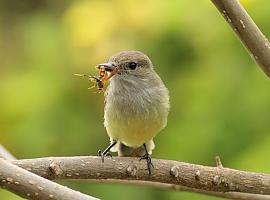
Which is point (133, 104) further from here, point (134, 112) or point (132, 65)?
point (132, 65)

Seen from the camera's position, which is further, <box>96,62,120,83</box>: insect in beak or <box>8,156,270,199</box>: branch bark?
<box>96,62,120,83</box>: insect in beak

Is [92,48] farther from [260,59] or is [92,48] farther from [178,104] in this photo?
[260,59]

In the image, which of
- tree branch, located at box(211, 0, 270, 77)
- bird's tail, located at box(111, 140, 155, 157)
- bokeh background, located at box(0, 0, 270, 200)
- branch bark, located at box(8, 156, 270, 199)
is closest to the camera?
tree branch, located at box(211, 0, 270, 77)

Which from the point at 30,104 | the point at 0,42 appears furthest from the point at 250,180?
the point at 0,42

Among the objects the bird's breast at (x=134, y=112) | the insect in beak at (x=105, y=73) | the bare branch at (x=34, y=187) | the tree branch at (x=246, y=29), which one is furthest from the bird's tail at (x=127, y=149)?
the bare branch at (x=34, y=187)

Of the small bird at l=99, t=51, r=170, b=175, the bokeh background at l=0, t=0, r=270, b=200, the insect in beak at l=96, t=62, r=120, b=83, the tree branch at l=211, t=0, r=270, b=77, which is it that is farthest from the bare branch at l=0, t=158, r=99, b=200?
the bokeh background at l=0, t=0, r=270, b=200

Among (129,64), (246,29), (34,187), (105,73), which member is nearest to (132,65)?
(129,64)

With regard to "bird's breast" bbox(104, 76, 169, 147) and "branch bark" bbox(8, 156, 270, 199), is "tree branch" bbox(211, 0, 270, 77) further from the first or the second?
"bird's breast" bbox(104, 76, 169, 147)

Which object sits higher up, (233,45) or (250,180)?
(233,45)
